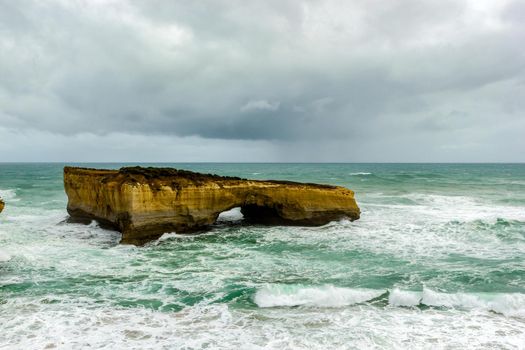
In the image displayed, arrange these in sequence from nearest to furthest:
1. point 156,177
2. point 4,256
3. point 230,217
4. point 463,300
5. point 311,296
→ 1. point 463,300
2. point 311,296
3. point 4,256
4. point 156,177
5. point 230,217

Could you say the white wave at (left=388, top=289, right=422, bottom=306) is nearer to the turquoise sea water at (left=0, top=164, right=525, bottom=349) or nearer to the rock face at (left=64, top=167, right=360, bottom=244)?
the turquoise sea water at (left=0, top=164, right=525, bottom=349)

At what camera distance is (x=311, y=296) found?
321 inches

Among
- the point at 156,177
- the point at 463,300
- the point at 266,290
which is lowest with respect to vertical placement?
the point at 463,300

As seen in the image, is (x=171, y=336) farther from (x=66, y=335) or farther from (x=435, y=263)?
(x=435, y=263)

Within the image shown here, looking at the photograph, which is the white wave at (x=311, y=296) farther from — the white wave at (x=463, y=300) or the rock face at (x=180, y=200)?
the rock face at (x=180, y=200)

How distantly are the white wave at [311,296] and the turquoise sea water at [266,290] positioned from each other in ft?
0.09

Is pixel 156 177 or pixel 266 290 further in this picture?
pixel 156 177

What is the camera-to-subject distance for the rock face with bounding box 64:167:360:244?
1329 centimetres

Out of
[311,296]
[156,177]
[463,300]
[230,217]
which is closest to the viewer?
[463,300]

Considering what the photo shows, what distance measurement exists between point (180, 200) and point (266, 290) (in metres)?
6.84

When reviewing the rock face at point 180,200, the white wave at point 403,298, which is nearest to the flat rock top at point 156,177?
the rock face at point 180,200

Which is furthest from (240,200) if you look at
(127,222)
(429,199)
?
(429,199)

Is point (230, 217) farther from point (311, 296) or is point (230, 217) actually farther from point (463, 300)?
point (463, 300)

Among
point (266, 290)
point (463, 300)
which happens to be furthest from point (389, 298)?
point (266, 290)
